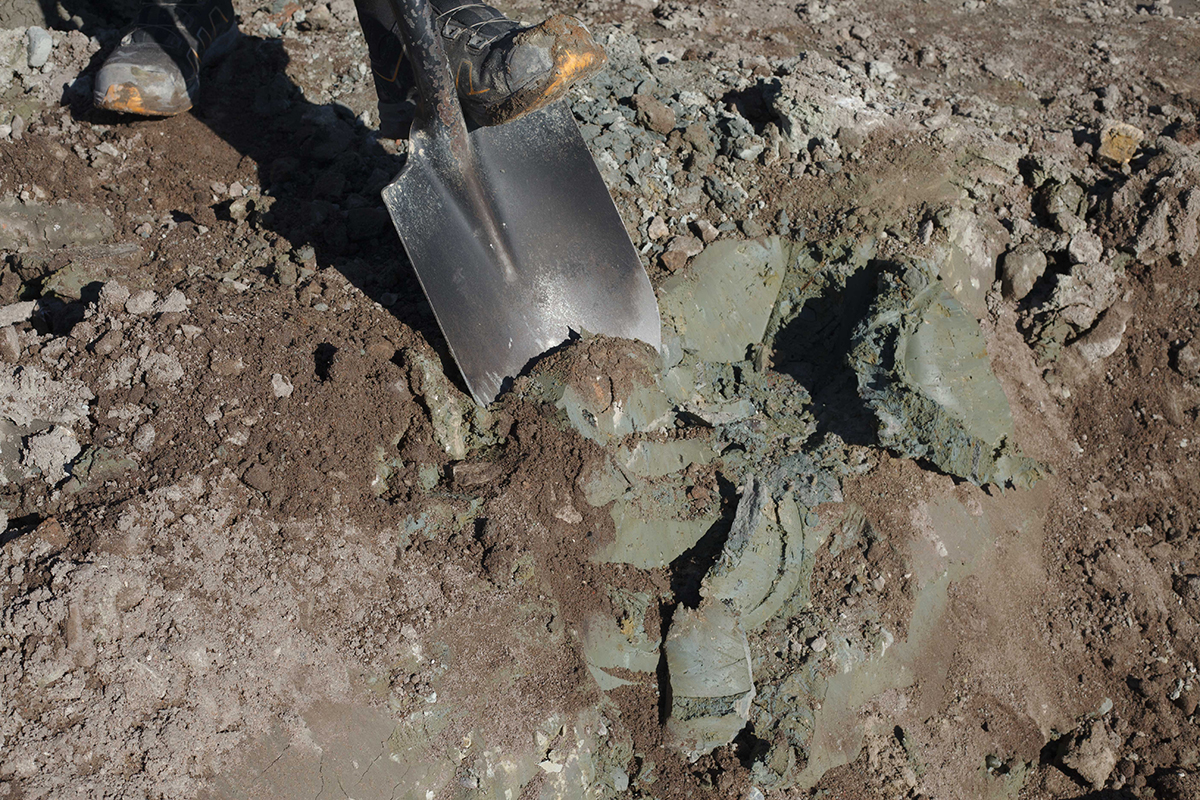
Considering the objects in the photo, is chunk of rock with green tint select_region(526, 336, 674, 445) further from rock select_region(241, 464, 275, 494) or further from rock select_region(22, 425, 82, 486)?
rock select_region(22, 425, 82, 486)

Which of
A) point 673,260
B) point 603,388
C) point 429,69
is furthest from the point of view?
point 673,260

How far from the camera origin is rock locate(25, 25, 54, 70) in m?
3.82

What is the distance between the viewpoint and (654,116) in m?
3.82

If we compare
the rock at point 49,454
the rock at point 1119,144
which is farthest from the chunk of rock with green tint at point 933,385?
the rock at point 49,454

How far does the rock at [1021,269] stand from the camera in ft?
11.7

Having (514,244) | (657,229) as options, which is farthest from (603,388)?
(657,229)

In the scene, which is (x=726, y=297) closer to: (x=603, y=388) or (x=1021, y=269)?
(x=603, y=388)

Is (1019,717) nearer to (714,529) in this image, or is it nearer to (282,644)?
(714,529)

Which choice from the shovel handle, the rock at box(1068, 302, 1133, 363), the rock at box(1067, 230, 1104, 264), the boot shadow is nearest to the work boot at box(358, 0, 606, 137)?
the shovel handle

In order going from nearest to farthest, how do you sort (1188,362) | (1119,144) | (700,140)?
(1188,362) < (700,140) < (1119,144)

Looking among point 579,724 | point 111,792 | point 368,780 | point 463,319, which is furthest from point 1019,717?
point 111,792

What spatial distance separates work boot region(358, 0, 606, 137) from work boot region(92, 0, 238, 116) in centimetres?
106

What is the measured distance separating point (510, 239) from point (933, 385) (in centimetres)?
157

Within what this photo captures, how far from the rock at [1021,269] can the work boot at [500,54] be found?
1.99 m
